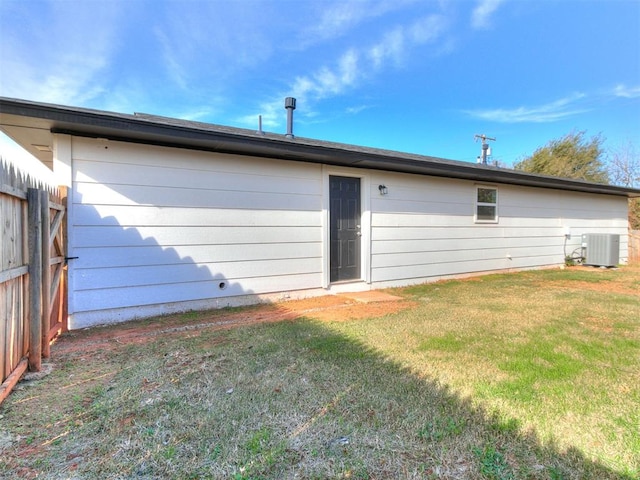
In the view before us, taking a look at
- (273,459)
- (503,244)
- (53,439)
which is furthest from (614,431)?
(503,244)

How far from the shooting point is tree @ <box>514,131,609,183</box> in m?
18.7

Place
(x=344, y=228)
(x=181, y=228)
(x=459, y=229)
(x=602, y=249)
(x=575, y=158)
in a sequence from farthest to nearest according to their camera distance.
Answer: (x=575, y=158) → (x=602, y=249) → (x=459, y=229) → (x=344, y=228) → (x=181, y=228)

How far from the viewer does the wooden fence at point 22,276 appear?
2.11m

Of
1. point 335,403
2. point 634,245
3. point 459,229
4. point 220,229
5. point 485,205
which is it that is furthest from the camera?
point 634,245

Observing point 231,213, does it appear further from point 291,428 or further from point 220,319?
point 291,428

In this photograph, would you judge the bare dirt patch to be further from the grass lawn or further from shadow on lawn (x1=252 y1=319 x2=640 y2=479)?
shadow on lawn (x1=252 y1=319 x2=640 y2=479)

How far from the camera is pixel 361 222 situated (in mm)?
6172

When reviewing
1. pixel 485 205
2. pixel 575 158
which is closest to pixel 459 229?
pixel 485 205

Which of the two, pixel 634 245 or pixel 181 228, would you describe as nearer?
pixel 181 228

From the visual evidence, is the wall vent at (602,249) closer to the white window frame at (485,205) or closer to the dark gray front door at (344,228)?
the white window frame at (485,205)

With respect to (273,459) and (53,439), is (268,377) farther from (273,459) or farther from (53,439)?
(53,439)

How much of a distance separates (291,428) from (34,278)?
241 cm

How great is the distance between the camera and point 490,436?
173 centimetres

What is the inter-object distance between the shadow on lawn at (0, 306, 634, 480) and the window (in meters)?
6.48
